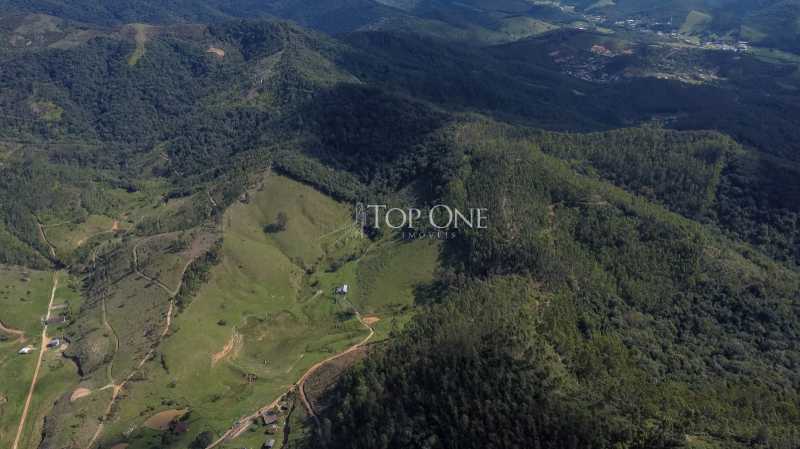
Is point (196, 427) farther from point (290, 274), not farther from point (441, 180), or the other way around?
point (441, 180)

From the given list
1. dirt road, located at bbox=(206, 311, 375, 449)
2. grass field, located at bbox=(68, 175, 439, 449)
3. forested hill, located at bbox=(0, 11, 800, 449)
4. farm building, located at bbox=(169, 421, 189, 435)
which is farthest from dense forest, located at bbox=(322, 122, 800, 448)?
farm building, located at bbox=(169, 421, 189, 435)

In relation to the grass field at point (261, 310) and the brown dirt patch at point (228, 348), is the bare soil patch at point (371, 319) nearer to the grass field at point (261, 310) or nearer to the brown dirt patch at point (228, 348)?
the grass field at point (261, 310)

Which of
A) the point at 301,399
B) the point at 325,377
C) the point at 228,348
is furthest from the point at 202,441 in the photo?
the point at 228,348

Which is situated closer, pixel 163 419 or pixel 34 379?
pixel 163 419

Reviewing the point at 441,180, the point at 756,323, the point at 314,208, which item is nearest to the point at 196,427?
the point at 314,208

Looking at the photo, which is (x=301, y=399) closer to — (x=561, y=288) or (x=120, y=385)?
(x=120, y=385)

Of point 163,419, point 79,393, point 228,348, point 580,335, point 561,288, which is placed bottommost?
point 79,393
